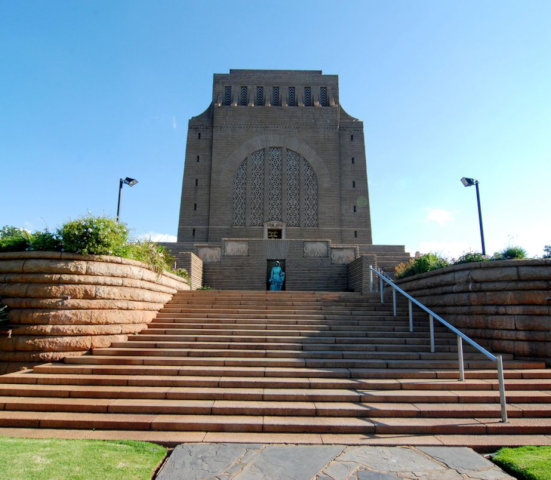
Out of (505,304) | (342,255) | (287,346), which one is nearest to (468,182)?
(342,255)

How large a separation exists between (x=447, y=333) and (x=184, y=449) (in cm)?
635

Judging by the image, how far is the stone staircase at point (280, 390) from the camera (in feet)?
15.7

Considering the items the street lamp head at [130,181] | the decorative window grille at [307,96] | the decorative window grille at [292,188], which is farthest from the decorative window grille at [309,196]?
the street lamp head at [130,181]

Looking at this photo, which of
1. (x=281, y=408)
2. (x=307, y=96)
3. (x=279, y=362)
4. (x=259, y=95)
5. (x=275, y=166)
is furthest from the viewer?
(x=307, y=96)

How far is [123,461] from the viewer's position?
386cm

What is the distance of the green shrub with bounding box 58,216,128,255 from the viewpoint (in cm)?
777

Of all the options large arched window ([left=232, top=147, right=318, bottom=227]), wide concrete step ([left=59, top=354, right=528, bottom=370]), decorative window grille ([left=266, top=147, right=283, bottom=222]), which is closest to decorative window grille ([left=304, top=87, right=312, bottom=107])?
large arched window ([left=232, top=147, right=318, bottom=227])

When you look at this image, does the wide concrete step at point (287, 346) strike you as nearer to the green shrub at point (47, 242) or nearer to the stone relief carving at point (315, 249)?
the green shrub at point (47, 242)

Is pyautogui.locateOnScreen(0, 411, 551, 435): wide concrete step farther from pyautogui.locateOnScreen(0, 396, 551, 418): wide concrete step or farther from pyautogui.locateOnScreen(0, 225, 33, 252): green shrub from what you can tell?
pyautogui.locateOnScreen(0, 225, 33, 252): green shrub

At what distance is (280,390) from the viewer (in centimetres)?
585

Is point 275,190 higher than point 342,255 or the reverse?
higher

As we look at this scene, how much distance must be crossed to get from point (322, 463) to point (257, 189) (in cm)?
2289

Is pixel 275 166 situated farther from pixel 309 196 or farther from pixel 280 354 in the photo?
pixel 280 354

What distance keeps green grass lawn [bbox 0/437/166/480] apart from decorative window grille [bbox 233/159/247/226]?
2159cm
